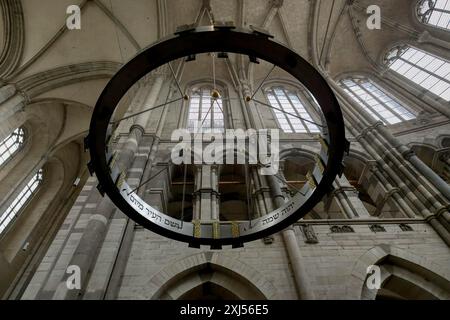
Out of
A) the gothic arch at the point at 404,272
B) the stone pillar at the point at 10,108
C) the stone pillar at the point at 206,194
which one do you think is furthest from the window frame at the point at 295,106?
the stone pillar at the point at 10,108

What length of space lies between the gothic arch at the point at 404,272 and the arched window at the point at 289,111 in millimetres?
5370

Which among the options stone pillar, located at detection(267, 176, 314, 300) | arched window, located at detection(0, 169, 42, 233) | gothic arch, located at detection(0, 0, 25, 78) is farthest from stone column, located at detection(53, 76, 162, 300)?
gothic arch, located at detection(0, 0, 25, 78)

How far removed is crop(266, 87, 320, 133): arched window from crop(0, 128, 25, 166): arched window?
37.8ft

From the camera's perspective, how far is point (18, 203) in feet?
43.1

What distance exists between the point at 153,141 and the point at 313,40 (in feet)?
39.1

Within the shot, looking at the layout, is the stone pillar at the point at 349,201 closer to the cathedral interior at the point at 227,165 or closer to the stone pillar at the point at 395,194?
the cathedral interior at the point at 227,165

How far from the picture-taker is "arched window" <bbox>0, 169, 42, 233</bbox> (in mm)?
12081

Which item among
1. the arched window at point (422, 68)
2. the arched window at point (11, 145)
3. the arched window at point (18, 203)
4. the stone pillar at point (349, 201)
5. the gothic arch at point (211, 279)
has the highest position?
the arched window at point (422, 68)

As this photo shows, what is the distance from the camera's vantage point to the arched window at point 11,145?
12395 millimetres

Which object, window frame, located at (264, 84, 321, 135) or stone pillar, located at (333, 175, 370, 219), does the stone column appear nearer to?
stone pillar, located at (333, 175, 370, 219)

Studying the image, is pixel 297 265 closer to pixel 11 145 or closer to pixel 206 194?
pixel 206 194

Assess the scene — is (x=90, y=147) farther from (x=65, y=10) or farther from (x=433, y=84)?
(x=433, y=84)

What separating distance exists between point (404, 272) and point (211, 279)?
13.1 feet
